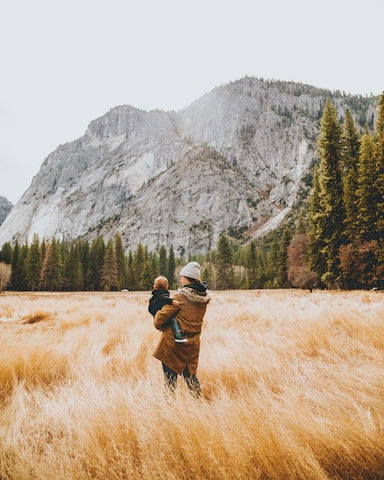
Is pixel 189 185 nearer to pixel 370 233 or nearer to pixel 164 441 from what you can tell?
pixel 370 233

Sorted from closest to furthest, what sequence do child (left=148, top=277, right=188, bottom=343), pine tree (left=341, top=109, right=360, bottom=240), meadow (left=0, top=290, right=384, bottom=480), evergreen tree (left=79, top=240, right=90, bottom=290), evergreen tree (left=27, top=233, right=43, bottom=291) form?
1. meadow (left=0, top=290, right=384, bottom=480)
2. child (left=148, top=277, right=188, bottom=343)
3. pine tree (left=341, top=109, right=360, bottom=240)
4. evergreen tree (left=27, top=233, right=43, bottom=291)
5. evergreen tree (left=79, top=240, right=90, bottom=290)

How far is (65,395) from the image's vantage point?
3.04 metres

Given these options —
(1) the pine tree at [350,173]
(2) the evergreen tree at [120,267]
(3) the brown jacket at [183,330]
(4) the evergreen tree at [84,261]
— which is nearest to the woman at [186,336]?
(3) the brown jacket at [183,330]

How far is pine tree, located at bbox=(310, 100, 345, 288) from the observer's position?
24.6m

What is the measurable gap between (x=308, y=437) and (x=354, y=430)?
0.29m

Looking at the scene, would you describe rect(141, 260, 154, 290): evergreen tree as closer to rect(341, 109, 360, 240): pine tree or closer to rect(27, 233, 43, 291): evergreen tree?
rect(27, 233, 43, 291): evergreen tree

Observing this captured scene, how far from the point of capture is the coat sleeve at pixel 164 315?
3.23 m

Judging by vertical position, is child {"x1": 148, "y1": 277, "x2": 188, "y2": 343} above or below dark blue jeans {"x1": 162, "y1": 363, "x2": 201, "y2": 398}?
above

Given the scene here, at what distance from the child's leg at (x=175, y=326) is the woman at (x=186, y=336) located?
5 cm

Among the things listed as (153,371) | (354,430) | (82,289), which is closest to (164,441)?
(354,430)

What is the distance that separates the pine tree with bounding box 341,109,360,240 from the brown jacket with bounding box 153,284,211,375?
23.0 metres

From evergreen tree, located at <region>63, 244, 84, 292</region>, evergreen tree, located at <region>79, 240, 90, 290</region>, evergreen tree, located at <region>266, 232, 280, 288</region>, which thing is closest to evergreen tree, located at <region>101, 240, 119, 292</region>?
evergreen tree, located at <region>79, 240, 90, 290</region>

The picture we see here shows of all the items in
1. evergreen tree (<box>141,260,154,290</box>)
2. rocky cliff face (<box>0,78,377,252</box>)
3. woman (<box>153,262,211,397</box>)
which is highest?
A: rocky cliff face (<box>0,78,377,252</box>)

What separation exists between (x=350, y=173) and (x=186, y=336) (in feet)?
84.0
